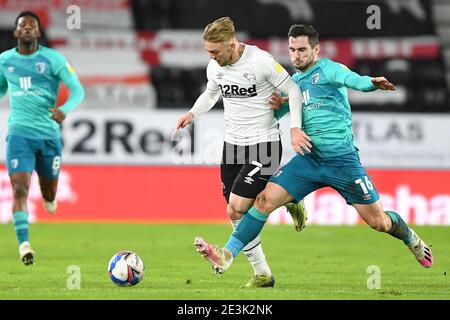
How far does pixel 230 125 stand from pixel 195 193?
8.31 m

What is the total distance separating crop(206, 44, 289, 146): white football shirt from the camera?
8.36 meters

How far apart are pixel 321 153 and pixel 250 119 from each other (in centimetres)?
63

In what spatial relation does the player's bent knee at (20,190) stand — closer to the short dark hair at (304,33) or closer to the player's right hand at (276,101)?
the player's right hand at (276,101)

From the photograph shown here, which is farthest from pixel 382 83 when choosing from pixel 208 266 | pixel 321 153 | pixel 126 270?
pixel 208 266

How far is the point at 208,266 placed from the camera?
34.1 feet

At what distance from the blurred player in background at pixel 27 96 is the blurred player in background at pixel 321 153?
2.94m

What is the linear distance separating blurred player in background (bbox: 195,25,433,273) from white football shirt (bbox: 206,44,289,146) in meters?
0.13

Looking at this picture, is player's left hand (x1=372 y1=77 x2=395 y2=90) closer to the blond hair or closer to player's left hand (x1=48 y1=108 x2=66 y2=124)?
the blond hair

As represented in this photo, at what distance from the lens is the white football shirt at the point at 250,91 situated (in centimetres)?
836

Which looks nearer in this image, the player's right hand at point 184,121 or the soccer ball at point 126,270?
the soccer ball at point 126,270

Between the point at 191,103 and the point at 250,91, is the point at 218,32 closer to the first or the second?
the point at 250,91

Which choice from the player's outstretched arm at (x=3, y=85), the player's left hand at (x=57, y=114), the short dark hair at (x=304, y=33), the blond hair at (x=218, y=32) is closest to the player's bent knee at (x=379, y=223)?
the short dark hair at (x=304, y=33)

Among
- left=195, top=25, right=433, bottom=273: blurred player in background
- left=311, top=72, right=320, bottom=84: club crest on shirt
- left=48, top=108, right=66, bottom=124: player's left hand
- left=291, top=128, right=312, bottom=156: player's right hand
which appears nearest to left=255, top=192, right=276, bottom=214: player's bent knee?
left=195, top=25, right=433, bottom=273: blurred player in background

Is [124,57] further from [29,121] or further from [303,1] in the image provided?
[29,121]
